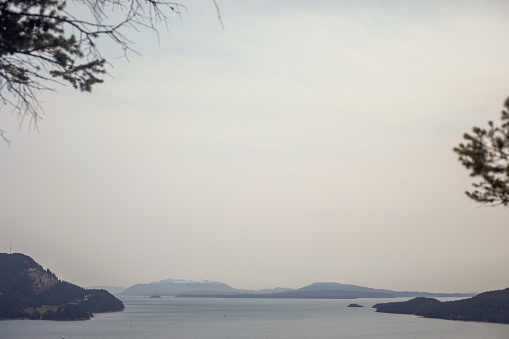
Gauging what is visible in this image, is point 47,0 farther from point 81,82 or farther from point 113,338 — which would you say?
point 113,338

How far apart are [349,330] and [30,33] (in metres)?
192

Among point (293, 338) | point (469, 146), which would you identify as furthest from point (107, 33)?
point (293, 338)

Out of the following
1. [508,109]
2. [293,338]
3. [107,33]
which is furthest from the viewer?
[293,338]

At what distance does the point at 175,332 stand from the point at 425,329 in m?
103

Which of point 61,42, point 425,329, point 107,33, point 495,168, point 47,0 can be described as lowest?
point 425,329

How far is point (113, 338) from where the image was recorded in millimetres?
153875

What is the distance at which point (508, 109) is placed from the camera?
15.8 m

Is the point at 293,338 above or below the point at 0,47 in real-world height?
below

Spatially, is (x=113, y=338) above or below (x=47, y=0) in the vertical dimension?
below

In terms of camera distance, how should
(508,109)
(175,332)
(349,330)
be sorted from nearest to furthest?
(508,109), (175,332), (349,330)

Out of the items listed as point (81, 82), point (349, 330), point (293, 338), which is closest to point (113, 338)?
point (293, 338)

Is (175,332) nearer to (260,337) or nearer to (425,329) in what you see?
(260,337)

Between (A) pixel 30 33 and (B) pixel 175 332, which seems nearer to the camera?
(A) pixel 30 33

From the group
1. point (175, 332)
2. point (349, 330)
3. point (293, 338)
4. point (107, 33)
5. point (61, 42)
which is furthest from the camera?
point (349, 330)
